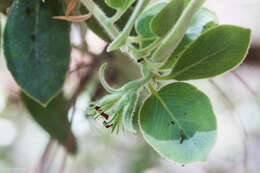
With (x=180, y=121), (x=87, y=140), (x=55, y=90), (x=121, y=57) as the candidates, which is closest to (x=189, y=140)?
Result: (x=180, y=121)

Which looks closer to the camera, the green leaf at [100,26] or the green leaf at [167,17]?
the green leaf at [167,17]

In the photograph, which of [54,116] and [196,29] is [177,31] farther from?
[54,116]

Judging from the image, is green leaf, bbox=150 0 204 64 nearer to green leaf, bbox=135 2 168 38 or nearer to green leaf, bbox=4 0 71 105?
green leaf, bbox=135 2 168 38

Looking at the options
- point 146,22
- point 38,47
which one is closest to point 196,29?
point 146,22

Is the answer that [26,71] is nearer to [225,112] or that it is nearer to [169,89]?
[169,89]

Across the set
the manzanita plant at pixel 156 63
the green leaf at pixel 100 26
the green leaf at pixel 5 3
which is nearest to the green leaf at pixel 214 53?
the manzanita plant at pixel 156 63

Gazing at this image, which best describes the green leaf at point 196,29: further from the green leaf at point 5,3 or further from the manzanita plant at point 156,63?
the green leaf at point 5,3

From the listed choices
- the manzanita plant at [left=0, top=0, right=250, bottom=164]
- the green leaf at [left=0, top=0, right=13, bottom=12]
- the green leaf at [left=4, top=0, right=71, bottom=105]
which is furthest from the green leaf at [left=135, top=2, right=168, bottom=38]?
the green leaf at [left=0, top=0, right=13, bottom=12]
